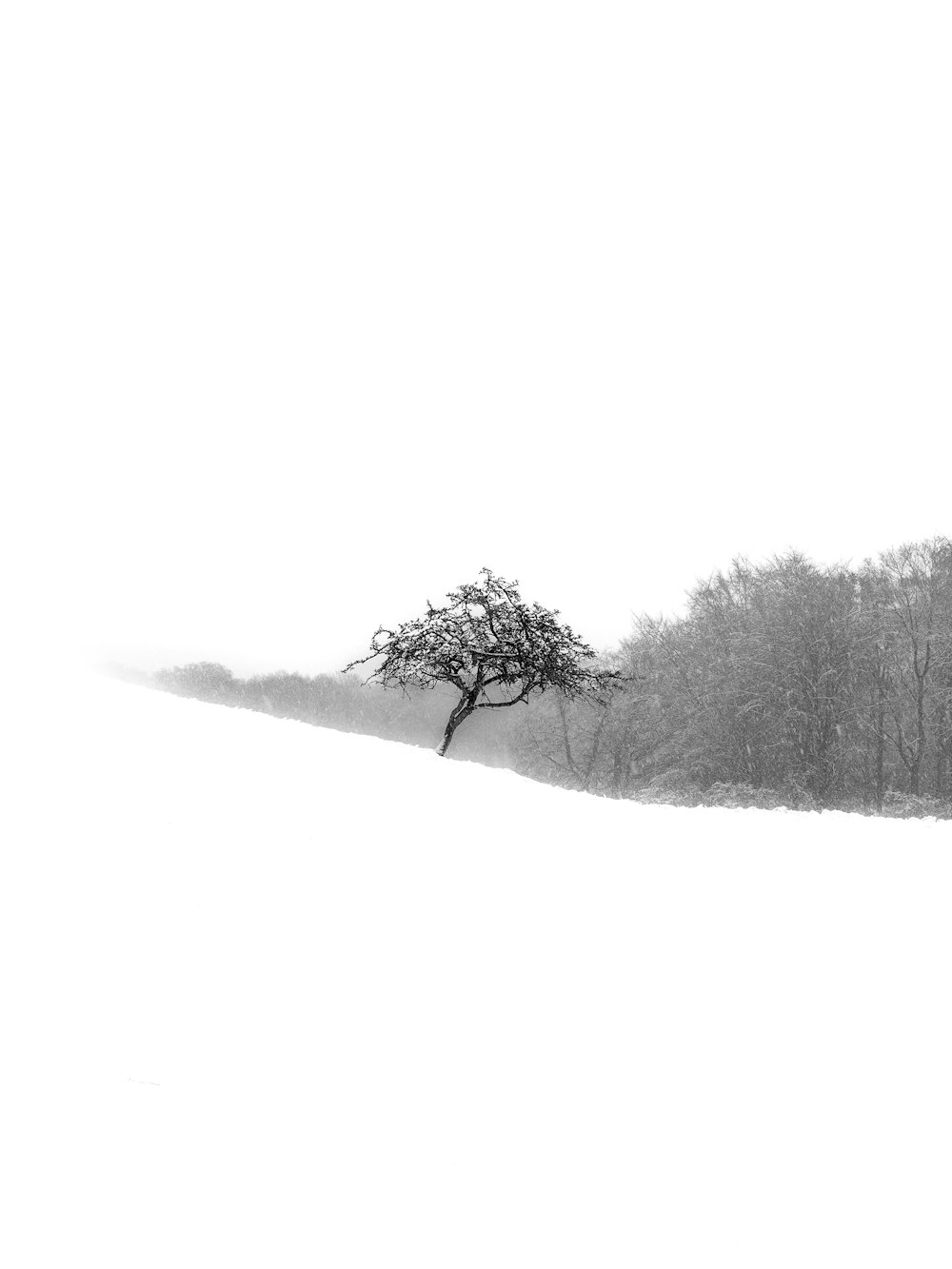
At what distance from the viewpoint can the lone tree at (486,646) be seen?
2183cm

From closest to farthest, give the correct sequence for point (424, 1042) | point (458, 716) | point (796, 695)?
point (424, 1042)
point (458, 716)
point (796, 695)

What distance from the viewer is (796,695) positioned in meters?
31.5

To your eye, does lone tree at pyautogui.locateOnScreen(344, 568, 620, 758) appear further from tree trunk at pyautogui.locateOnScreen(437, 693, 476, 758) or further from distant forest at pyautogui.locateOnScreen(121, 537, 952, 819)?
distant forest at pyautogui.locateOnScreen(121, 537, 952, 819)

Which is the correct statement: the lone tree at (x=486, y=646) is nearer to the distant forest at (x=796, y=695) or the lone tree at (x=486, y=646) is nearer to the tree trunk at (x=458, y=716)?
the tree trunk at (x=458, y=716)

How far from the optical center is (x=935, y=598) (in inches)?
1294

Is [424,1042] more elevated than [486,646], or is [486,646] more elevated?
[486,646]

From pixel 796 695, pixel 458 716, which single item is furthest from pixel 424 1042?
pixel 796 695

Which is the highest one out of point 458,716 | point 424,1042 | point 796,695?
point 796,695

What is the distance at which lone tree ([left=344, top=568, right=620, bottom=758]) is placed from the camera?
71.6ft

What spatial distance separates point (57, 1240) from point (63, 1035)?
138cm

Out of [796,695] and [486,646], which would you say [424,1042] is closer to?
[486,646]

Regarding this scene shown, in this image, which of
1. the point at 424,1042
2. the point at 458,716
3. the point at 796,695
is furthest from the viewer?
the point at 796,695

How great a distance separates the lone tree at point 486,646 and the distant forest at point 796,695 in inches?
319

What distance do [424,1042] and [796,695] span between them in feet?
98.0
